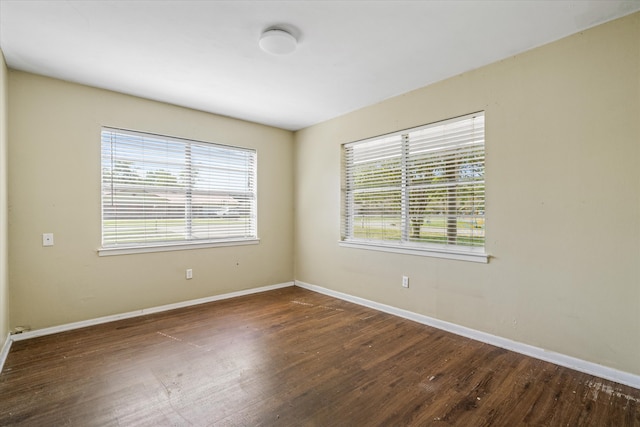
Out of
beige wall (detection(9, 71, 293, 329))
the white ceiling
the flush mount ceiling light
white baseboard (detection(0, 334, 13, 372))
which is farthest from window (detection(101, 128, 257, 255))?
the flush mount ceiling light

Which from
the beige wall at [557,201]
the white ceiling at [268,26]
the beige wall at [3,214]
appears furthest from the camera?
the beige wall at [3,214]

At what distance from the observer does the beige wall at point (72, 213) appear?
115 inches

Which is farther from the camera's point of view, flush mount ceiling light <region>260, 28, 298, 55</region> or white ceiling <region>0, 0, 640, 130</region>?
flush mount ceiling light <region>260, 28, 298, 55</region>

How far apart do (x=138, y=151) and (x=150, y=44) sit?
5.00 ft

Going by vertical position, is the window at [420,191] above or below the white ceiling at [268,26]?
below

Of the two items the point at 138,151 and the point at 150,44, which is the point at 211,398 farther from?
the point at 138,151

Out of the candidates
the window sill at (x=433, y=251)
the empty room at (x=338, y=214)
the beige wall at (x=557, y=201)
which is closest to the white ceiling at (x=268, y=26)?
the empty room at (x=338, y=214)

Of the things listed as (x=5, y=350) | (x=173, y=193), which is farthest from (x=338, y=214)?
(x=5, y=350)

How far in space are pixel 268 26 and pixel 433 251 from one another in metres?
2.55

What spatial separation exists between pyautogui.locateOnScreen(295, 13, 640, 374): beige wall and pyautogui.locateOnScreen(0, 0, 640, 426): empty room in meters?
0.01

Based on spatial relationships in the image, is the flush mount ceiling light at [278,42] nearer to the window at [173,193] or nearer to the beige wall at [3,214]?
the window at [173,193]

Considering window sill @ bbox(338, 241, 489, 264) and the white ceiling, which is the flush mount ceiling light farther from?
window sill @ bbox(338, 241, 489, 264)

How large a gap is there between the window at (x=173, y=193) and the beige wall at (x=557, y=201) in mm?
2560

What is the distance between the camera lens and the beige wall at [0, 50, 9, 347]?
256 cm
